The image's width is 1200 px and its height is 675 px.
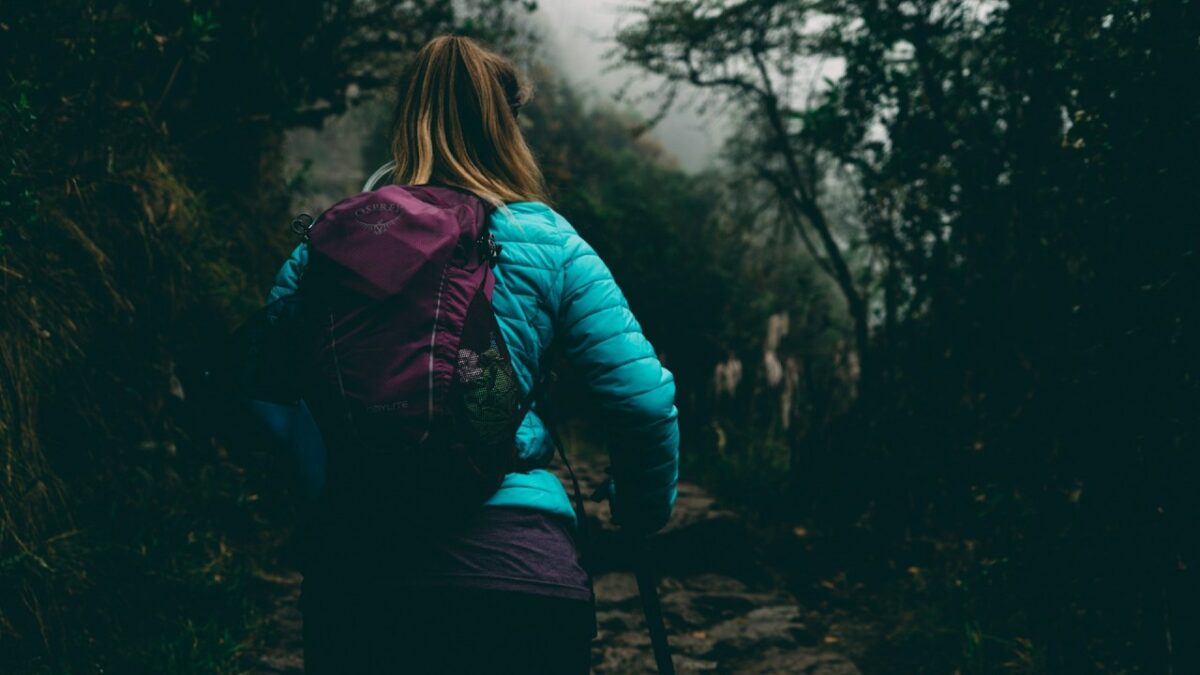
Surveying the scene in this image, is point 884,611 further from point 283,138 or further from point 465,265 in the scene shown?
point 283,138

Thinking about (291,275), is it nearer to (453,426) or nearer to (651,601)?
(453,426)

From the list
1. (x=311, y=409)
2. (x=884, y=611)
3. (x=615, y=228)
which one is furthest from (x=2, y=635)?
(x=615, y=228)

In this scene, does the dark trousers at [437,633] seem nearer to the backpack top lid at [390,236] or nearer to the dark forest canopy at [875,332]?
the backpack top lid at [390,236]

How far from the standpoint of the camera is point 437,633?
127 centimetres

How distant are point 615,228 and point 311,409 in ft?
32.8

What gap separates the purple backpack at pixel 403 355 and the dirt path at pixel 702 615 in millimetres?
2434

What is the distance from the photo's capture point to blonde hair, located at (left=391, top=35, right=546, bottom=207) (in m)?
1.52

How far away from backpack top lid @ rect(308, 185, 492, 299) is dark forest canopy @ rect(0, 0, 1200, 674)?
2.26 feet

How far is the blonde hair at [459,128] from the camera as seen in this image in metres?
1.52

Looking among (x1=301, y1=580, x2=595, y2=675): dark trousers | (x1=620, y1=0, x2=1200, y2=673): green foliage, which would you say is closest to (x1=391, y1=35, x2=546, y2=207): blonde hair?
(x1=301, y1=580, x2=595, y2=675): dark trousers

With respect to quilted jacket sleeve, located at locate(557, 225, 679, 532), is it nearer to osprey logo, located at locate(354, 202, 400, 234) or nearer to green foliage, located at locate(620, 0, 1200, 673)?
osprey logo, located at locate(354, 202, 400, 234)

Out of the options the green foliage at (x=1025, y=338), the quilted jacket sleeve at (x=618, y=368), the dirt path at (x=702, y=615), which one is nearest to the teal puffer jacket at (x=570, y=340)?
the quilted jacket sleeve at (x=618, y=368)

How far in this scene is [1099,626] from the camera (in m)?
2.85

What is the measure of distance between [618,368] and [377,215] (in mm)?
469
